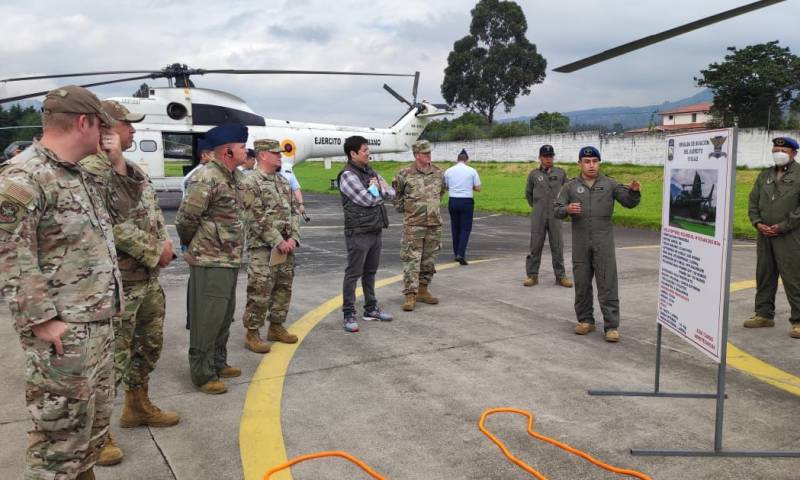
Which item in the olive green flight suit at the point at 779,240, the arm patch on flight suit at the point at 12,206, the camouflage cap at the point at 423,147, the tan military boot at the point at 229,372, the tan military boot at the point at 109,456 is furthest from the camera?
the camouflage cap at the point at 423,147

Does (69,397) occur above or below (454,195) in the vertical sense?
below

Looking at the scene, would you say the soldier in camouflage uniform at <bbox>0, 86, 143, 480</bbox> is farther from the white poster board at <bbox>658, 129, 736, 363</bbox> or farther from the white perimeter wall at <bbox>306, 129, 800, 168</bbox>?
the white perimeter wall at <bbox>306, 129, 800, 168</bbox>

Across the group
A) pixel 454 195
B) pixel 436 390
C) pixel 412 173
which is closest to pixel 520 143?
pixel 454 195

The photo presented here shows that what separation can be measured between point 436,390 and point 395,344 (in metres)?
1.20

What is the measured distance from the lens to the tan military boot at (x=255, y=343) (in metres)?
5.36

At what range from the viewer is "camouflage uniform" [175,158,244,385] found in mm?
4340

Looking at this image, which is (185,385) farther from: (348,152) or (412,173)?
(412,173)

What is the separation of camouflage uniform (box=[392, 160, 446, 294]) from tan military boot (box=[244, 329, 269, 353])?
215cm

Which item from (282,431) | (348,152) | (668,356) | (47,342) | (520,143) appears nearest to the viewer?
(47,342)

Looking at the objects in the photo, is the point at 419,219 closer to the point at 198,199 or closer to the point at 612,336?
the point at 612,336

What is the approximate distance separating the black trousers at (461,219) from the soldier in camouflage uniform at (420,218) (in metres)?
2.48

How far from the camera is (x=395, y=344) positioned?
5.60 metres

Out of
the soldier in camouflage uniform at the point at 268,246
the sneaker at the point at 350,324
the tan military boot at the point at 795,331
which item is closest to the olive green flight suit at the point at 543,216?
the tan military boot at the point at 795,331

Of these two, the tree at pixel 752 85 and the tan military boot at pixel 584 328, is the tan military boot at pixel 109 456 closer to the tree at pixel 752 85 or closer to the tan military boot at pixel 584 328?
the tan military boot at pixel 584 328
